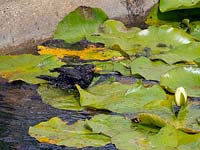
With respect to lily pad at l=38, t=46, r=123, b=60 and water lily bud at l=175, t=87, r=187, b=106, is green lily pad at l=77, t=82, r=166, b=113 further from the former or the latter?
lily pad at l=38, t=46, r=123, b=60

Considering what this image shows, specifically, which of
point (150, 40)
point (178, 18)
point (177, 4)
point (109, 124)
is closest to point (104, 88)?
point (109, 124)

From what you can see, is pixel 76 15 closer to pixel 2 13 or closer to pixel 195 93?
pixel 2 13

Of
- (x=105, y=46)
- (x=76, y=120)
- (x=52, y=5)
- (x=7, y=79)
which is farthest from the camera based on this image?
(x=52, y=5)

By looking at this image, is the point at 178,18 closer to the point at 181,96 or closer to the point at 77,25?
the point at 77,25

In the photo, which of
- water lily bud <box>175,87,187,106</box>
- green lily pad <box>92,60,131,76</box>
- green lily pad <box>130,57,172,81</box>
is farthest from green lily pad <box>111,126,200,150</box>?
green lily pad <box>92,60,131,76</box>

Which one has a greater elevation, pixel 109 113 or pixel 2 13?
pixel 2 13

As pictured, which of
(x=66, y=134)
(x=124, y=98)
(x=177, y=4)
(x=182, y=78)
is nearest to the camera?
(x=66, y=134)

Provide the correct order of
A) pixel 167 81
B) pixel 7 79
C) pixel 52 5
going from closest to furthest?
pixel 167 81, pixel 7 79, pixel 52 5

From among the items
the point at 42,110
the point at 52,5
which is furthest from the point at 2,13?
the point at 42,110
